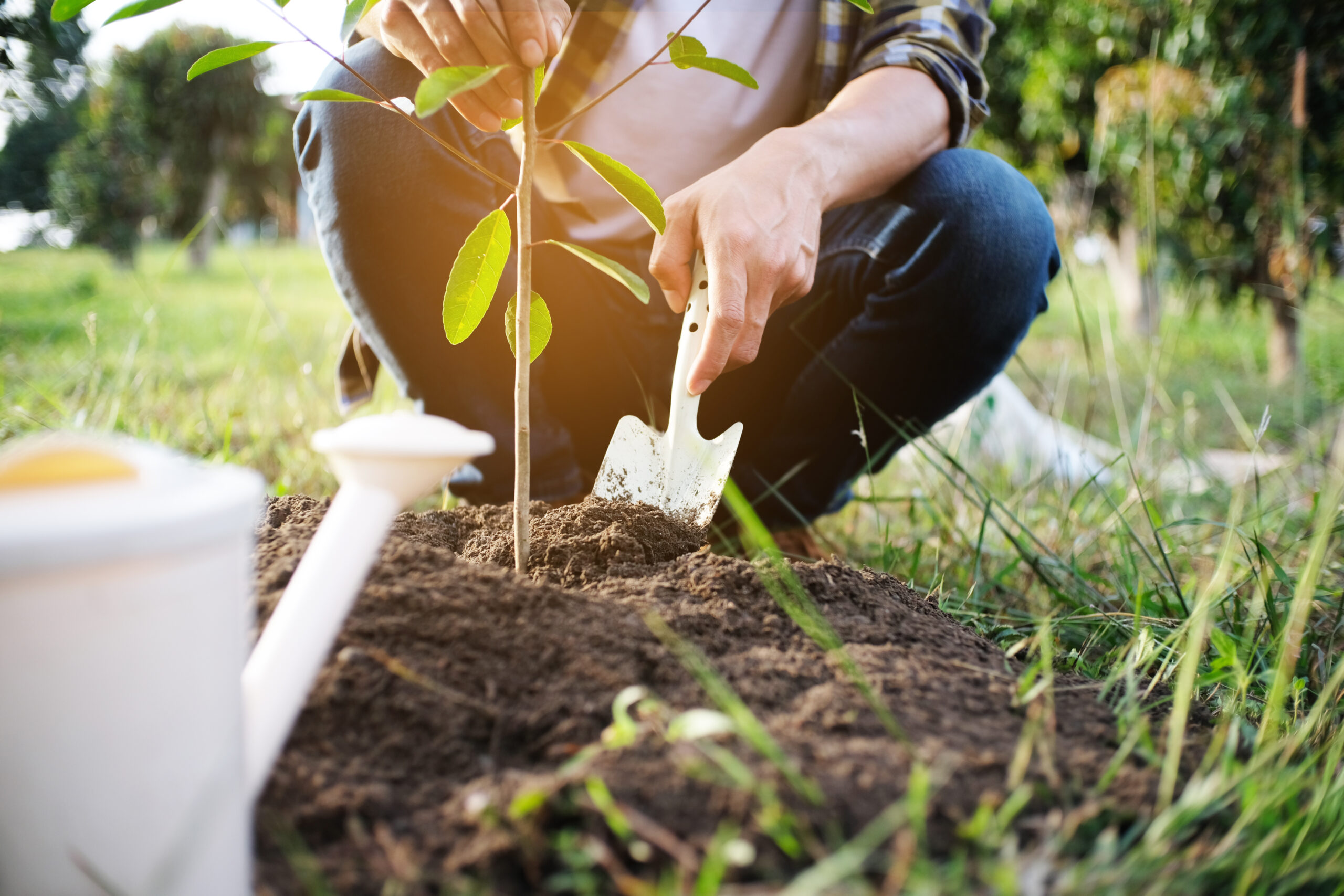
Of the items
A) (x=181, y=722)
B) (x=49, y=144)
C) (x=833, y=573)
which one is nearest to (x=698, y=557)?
(x=833, y=573)

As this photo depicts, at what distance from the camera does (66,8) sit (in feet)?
2.23

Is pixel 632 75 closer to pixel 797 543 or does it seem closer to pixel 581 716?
pixel 581 716

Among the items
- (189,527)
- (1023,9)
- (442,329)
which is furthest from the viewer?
(1023,9)

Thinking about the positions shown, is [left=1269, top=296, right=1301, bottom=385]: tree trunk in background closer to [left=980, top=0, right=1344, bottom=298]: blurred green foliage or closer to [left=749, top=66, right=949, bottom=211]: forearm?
[left=980, top=0, right=1344, bottom=298]: blurred green foliage

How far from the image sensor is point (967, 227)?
137 cm

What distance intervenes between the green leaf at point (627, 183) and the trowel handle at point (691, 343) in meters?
0.20

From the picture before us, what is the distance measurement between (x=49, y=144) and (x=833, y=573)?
64.2 feet

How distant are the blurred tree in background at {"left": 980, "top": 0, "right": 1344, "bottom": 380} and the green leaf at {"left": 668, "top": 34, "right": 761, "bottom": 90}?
1549mm

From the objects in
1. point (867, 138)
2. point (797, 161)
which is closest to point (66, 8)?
point (797, 161)

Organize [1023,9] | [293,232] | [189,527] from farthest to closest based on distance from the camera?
1. [1023,9]
2. [293,232]
3. [189,527]

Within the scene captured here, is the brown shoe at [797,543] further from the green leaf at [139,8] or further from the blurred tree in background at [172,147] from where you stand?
the blurred tree in background at [172,147]

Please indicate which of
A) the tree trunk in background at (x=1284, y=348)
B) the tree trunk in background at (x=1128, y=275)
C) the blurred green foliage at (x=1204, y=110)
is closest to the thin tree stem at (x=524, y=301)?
the blurred green foliage at (x=1204, y=110)

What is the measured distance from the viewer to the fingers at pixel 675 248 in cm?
108

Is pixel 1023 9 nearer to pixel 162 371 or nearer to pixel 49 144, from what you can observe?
pixel 162 371
